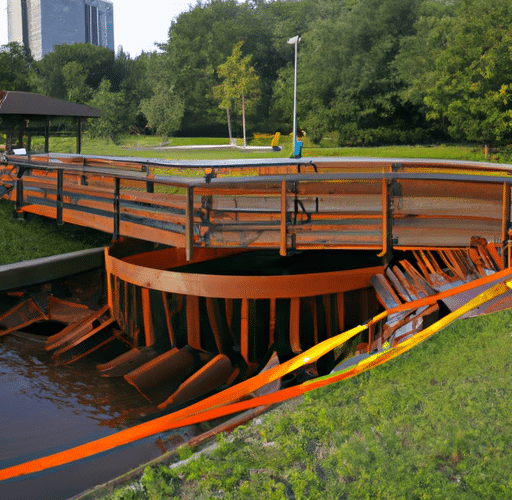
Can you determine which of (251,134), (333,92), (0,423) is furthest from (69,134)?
(251,134)

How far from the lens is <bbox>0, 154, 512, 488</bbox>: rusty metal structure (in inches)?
363

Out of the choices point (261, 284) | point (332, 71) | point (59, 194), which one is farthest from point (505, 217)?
point (332, 71)

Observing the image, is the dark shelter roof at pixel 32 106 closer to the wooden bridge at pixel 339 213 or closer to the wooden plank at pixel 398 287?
the wooden bridge at pixel 339 213

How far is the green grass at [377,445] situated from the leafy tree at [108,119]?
171 ft

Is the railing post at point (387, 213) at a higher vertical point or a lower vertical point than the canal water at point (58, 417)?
higher

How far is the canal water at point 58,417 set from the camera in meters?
6.50

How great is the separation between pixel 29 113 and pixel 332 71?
1447 inches

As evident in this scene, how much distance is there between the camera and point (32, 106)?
775 inches

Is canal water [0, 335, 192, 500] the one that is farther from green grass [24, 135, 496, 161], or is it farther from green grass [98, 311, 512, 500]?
green grass [24, 135, 496, 161]

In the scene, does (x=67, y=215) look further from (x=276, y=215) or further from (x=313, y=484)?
(x=313, y=484)

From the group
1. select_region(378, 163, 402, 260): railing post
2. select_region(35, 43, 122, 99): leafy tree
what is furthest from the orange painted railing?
select_region(35, 43, 122, 99): leafy tree

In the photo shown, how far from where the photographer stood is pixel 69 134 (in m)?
22.5

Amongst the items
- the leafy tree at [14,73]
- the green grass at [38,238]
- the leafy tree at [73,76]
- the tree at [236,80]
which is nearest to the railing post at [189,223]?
Answer: the green grass at [38,238]

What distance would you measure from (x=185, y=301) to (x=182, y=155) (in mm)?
35052
